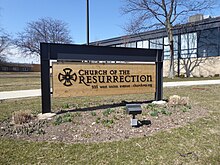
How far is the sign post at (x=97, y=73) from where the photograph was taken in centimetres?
532

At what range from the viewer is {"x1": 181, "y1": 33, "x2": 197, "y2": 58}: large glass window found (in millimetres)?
26672

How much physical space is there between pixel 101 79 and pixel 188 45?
24782 millimetres

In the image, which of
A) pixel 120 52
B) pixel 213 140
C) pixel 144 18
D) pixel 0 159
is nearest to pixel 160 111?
pixel 213 140

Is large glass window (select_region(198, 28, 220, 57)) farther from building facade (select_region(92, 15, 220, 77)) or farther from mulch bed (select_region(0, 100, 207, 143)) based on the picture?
mulch bed (select_region(0, 100, 207, 143))

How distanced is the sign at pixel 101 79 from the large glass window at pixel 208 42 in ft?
70.9

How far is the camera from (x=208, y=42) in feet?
83.0

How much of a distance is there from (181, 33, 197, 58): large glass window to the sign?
2272 cm

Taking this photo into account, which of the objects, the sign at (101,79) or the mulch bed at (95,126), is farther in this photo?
the sign at (101,79)

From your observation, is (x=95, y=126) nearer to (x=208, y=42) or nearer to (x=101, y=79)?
(x=101, y=79)

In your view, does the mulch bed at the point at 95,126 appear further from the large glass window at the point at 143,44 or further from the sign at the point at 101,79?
the large glass window at the point at 143,44

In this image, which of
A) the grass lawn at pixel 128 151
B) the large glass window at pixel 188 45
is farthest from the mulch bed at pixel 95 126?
the large glass window at pixel 188 45

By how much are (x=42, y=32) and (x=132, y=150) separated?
3884 cm

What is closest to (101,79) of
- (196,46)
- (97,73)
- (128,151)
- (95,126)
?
(97,73)

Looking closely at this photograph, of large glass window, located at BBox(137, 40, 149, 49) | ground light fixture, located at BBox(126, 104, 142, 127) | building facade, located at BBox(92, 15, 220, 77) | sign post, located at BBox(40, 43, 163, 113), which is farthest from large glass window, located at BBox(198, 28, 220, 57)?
ground light fixture, located at BBox(126, 104, 142, 127)
